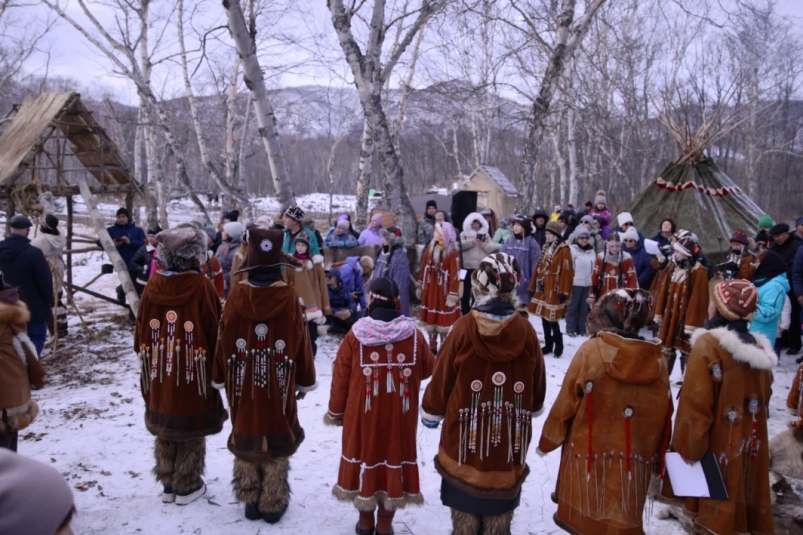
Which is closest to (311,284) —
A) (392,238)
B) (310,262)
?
(310,262)

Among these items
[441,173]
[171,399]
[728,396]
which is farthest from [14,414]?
[441,173]

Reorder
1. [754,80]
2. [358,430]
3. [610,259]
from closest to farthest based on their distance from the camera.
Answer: [358,430] < [610,259] < [754,80]

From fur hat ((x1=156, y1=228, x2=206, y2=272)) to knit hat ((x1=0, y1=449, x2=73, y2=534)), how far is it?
2660 mm

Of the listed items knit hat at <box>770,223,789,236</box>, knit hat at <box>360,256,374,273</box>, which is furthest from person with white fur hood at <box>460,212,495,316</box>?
knit hat at <box>770,223,789,236</box>

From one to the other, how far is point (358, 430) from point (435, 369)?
621 mm

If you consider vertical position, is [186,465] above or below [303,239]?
below

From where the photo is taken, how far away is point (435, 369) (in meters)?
3.15

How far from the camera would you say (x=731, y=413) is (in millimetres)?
3188

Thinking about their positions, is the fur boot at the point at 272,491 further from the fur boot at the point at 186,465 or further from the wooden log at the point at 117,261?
the wooden log at the point at 117,261

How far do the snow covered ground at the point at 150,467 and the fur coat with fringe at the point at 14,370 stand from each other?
73cm

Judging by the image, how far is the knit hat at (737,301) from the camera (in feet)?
10.7

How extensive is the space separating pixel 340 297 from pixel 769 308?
204 inches

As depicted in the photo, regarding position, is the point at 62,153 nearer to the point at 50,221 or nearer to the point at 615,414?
the point at 50,221

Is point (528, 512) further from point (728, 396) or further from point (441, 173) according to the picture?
point (441, 173)
